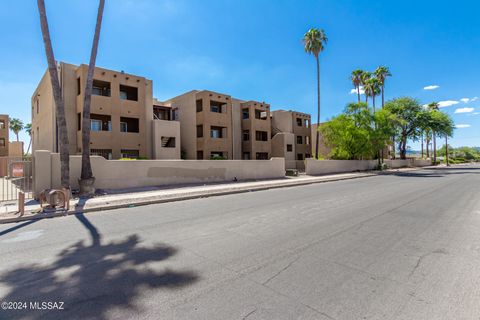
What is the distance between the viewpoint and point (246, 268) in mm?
4125

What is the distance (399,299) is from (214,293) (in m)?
2.46

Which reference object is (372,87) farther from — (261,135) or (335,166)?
(261,135)

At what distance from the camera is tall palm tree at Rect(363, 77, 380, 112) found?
141 feet

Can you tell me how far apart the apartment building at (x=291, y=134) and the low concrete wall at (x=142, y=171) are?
16.5 m

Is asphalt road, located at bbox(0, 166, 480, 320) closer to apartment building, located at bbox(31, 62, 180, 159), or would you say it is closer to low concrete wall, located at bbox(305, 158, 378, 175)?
apartment building, located at bbox(31, 62, 180, 159)

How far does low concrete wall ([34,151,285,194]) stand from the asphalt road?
5502mm

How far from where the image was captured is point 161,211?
912 cm

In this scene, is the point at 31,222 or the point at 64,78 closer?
the point at 31,222

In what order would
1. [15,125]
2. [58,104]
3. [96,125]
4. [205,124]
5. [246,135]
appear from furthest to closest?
[15,125] → [246,135] → [205,124] → [96,125] → [58,104]

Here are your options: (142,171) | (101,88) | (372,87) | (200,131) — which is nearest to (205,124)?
(200,131)

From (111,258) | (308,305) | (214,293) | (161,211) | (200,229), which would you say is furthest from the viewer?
(161,211)

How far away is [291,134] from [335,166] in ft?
32.5

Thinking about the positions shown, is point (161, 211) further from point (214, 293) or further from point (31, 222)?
point (214, 293)

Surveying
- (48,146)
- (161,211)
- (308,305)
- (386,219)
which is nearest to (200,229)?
(161,211)
